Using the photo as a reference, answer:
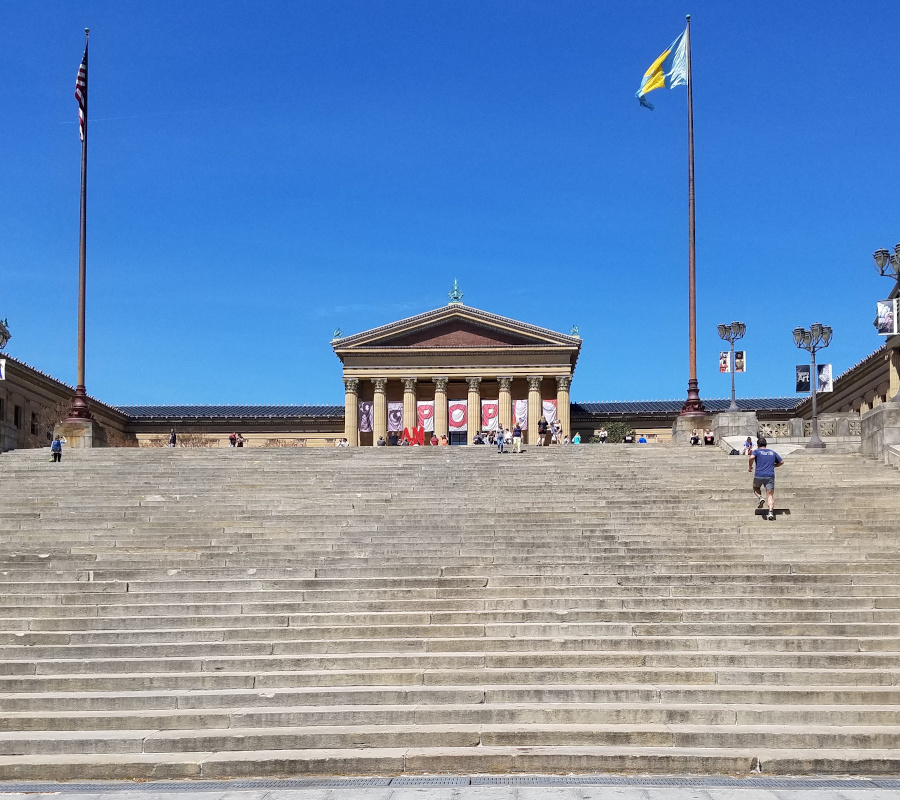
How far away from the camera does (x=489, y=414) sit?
6988 centimetres

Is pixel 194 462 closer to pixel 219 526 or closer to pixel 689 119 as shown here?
pixel 219 526

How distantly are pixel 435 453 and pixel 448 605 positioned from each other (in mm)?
13436

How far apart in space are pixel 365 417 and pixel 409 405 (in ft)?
11.2

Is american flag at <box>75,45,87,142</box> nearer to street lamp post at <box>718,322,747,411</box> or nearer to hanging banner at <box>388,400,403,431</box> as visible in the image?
street lamp post at <box>718,322,747,411</box>

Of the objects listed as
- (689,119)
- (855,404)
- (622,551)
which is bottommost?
(622,551)

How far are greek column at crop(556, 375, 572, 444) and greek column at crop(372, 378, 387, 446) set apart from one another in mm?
12945

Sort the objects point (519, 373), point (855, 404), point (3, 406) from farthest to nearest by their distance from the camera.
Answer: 1. point (519, 373)
2. point (855, 404)
3. point (3, 406)

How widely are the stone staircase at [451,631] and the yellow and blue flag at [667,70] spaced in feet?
56.0

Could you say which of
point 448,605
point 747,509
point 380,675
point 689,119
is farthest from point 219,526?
point 689,119

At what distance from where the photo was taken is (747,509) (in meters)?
18.0

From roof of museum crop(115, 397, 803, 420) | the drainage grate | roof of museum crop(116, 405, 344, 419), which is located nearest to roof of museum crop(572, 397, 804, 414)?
roof of museum crop(115, 397, 803, 420)

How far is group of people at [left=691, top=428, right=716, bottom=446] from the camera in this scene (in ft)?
95.5

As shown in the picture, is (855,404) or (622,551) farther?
(855,404)

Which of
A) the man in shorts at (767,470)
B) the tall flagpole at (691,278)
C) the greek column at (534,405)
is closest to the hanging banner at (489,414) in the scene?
the greek column at (534,405)
